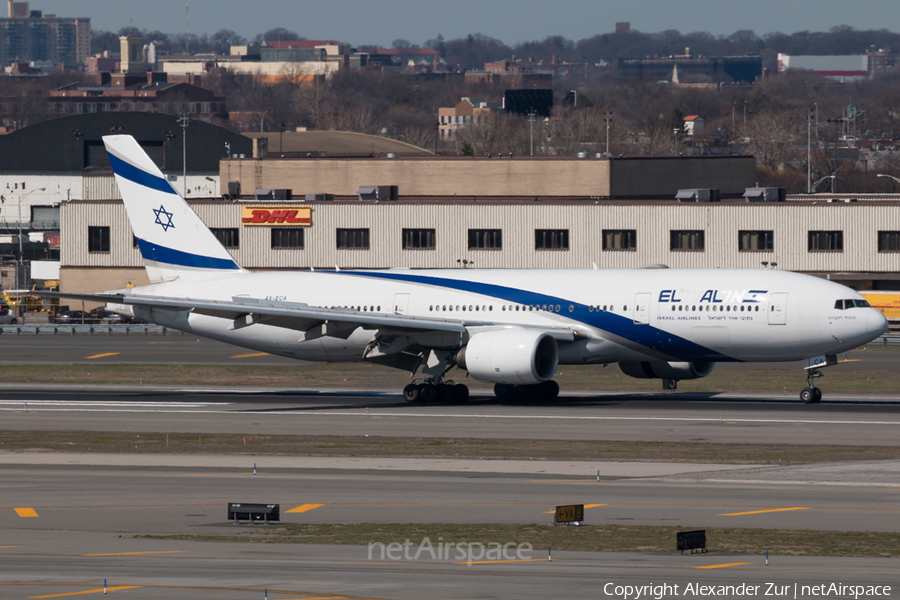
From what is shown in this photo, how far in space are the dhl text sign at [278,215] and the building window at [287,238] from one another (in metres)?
0.66

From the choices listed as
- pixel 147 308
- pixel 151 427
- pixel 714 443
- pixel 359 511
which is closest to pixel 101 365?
pixel 147 308

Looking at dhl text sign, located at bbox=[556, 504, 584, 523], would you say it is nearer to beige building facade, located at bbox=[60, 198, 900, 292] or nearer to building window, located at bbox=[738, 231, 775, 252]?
beige building facade, located at bbox=[60, 198, 900, 292]

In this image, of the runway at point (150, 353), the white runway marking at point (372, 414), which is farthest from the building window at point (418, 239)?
the white runway marking at point (372, 414)

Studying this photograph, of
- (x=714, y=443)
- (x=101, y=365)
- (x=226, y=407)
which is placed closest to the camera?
(x=714, y=443)

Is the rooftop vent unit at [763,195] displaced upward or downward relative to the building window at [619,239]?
upward

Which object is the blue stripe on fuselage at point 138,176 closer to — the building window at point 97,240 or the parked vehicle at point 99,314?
the parked vehicle at point 99,314

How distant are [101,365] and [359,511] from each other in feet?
144

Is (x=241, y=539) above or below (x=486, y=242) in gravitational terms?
below

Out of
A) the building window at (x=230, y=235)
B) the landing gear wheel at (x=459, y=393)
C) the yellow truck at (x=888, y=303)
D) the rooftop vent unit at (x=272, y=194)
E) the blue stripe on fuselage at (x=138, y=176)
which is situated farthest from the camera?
the rooftop vent unit at (x=272, y=194)

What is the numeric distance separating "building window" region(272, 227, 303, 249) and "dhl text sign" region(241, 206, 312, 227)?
2.16ft

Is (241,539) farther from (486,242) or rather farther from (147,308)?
(486,242)

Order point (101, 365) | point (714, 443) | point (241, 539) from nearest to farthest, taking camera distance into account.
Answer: point (241, 539) < point (714, 443) < point (101, 365)

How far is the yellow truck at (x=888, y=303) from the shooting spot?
90.3 meters

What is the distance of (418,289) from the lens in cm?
5328
